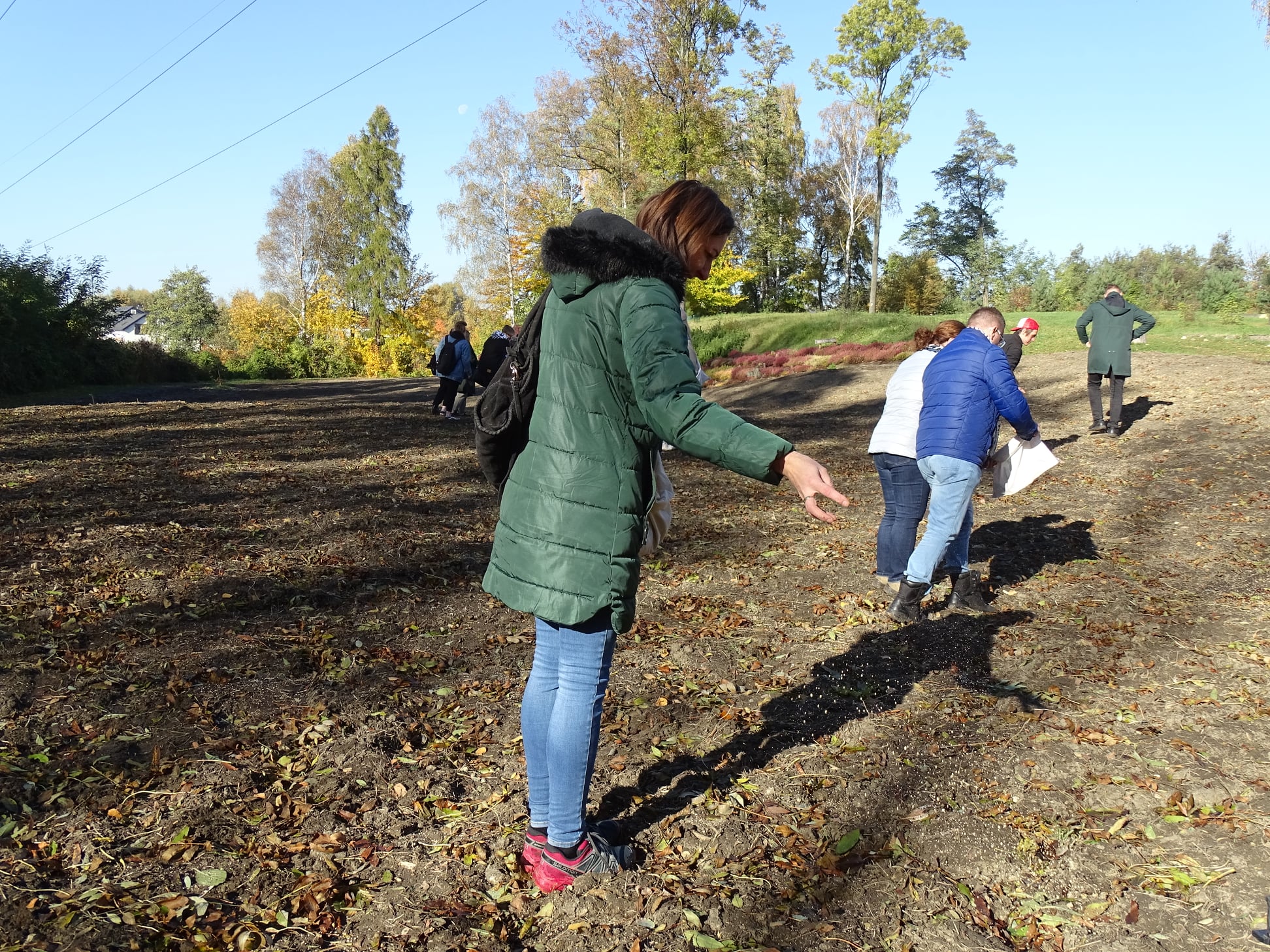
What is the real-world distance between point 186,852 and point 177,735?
90cm

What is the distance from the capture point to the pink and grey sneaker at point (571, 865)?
2.78 m

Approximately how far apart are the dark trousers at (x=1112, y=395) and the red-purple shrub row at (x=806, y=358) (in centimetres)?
958

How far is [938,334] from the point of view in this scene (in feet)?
19.6

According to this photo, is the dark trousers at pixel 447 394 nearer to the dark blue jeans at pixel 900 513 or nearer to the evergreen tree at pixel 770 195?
the dark blue jeans at pixel 900 513

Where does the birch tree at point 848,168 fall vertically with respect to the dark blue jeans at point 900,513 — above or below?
above

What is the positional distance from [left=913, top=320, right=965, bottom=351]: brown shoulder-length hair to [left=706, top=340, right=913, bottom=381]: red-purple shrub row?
53.6 ft

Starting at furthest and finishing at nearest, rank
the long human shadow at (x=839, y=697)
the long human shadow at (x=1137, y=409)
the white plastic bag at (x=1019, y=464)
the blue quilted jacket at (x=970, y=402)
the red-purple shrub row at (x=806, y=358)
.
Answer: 1. the red-purple shrub row at (x=806, y=358)
2. the long human shadow at (x=1137, y=409)
3. the white plastic bag at (x=1019, y=464)
4. the blue quilted jacket at (x=970, y=402)
5. the long human shadow at (x=839, y=697)

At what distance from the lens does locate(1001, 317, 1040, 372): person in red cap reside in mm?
8914

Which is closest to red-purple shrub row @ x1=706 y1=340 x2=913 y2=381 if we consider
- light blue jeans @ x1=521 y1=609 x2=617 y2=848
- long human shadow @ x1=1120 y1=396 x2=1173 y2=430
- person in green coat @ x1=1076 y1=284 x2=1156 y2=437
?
long human shadow @ x1=1120 y1=396 x2=1173 y2=430

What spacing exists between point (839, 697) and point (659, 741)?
1048 millimetres

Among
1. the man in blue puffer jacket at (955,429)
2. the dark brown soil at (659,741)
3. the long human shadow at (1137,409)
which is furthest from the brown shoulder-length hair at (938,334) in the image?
the long human shadow at (1137,409)

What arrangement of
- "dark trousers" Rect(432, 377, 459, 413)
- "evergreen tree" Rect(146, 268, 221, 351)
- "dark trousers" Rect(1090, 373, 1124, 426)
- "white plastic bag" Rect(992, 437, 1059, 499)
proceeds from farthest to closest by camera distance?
"evergreen tree" Rect(146, 268, 221, 351) < "dark trousers" Rect(432, 377, 459, 413) < "dark trousers" Rect(1090, 373, 1124, 426) < "white plastic bag" Rect(992, 437, 1059, 499)

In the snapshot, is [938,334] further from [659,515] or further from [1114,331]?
[1114,331]

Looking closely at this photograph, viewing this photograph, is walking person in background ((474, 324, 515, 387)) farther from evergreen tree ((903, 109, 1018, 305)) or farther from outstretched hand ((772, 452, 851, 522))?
evergreen tree ((903, 109, 1018, 305))
